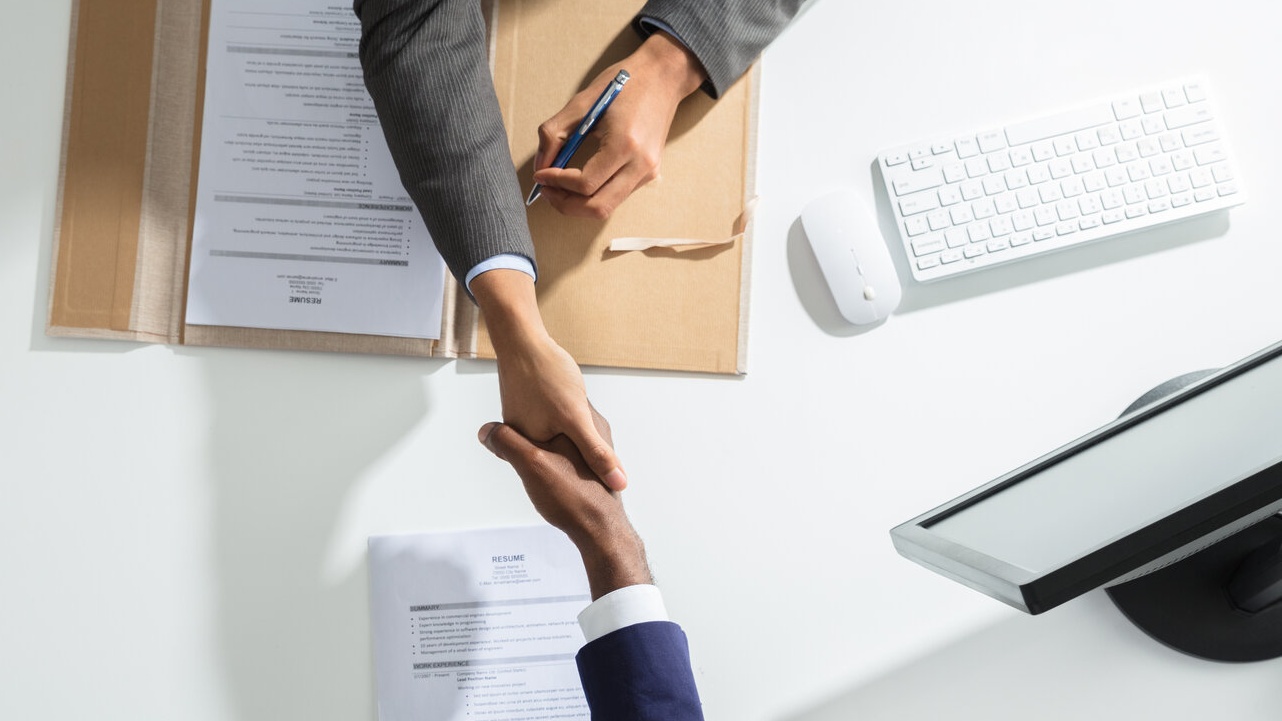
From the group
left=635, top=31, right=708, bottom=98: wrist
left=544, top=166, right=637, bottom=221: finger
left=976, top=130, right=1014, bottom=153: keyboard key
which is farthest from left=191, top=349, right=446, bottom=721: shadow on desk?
left=976, top=130, right=1014, bottom=153: keyboard key

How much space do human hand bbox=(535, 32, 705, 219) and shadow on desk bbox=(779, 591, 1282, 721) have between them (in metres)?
0.57

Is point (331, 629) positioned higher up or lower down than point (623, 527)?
lower down

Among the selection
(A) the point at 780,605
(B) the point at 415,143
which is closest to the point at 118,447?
(B) the point at 415,143

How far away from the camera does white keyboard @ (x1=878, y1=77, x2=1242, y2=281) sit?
95 cm

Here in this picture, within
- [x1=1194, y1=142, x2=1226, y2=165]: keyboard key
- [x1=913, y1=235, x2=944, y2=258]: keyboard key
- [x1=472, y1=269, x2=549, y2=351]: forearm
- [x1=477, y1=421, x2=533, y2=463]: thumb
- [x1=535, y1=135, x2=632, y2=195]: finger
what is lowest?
[x1=477, y1=421, x2=533, y2=463]: thumb

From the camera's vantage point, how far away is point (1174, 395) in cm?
67

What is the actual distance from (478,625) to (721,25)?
0.70 meters

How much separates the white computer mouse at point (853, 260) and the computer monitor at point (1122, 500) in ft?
0.98

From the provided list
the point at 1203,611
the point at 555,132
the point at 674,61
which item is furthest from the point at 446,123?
the point at 1203,611

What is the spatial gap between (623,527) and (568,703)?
0.23 meters

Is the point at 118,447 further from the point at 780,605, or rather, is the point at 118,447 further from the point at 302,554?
the point at 780,605

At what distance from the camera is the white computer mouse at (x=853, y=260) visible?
941 millimetres

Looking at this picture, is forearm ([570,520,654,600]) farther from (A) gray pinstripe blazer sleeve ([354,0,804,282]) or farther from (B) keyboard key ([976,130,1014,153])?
(B) keyboard key ([976,130,1014,153])

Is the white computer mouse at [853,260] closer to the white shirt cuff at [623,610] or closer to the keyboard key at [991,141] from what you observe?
the keyboard key at [991,141]
